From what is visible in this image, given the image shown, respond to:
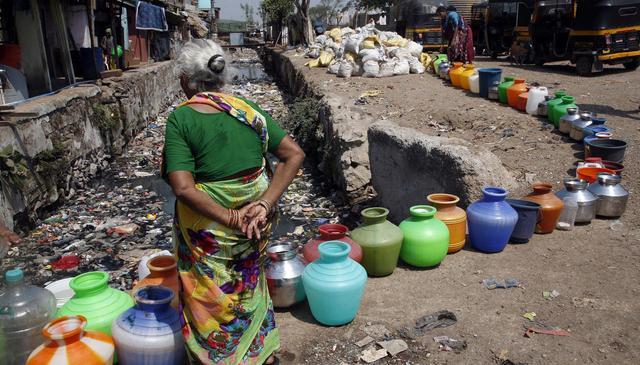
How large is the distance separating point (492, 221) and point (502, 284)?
0.49m

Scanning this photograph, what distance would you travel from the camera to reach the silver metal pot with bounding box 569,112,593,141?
5937 millimetres

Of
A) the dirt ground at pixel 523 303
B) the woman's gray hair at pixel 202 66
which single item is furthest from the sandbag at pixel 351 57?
the woman's gray hair at pixel 202 66

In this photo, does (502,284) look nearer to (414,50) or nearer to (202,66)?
(202,66)

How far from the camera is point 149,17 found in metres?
16.7

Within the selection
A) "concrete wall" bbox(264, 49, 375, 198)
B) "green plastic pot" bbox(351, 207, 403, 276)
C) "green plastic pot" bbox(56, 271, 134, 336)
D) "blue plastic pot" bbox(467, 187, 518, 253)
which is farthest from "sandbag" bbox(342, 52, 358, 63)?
"green plastic pot" bbox(56, 271, 134, 336)

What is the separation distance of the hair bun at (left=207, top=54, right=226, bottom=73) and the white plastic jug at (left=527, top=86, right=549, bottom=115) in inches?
250

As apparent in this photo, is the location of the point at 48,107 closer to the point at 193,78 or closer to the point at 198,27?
the point at 193,78

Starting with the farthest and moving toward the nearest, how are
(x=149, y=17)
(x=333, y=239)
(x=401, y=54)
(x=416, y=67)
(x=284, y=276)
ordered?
1. (x=149, y=17)
2. (x=401, y=54)
3. (x=416, y=67)
4. (x=333, y=239)
5. (x=284, y=276)

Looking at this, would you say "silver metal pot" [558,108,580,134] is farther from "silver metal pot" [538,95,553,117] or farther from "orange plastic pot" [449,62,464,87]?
"orange plastic pot" [449,62,464,87]

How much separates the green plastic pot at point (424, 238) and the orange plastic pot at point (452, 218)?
0.41ft

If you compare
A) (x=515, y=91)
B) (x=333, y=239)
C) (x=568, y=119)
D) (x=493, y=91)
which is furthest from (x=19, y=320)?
(x=493, y=91)

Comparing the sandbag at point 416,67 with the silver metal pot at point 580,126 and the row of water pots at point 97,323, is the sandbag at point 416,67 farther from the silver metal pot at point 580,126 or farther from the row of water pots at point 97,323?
the row of water pots at point 97,323

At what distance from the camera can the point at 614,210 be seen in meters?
4.30

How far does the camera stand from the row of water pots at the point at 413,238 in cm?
273
